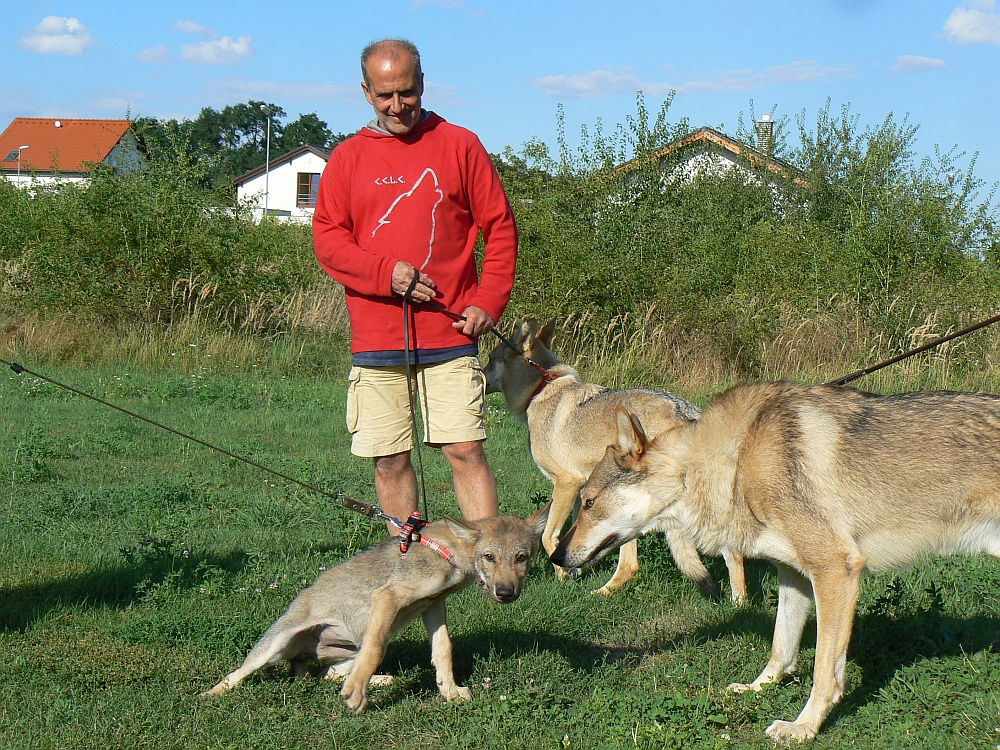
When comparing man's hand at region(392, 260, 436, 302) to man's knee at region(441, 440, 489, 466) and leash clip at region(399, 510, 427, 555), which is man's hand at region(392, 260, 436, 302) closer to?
man's knee at region(441, 440, 489, 466)

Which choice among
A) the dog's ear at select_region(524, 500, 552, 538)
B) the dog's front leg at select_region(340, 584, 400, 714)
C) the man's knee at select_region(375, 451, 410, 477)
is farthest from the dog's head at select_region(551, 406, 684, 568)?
the man's knee at select_region(375, 451, 410, 477)

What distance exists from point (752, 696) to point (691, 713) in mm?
472

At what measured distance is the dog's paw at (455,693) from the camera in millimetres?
4113

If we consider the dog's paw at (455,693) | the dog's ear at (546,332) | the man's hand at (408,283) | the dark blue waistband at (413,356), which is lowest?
the dog's paw at (455,693)

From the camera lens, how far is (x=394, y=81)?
14.8 feet

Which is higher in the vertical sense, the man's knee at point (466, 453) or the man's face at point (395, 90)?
the man's face at point (395, 90)

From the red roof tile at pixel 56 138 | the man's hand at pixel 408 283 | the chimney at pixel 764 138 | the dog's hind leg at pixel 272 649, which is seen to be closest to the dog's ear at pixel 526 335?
the man's hand at pixel 408 283

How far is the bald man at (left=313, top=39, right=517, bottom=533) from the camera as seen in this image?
462cm

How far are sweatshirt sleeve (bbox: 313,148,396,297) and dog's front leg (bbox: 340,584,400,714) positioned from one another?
154 centimetres

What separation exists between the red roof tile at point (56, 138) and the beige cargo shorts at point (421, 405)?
63.6 m

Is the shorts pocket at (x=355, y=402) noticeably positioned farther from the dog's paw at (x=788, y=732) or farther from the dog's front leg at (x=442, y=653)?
the dog's paw at (x=788, y=732)

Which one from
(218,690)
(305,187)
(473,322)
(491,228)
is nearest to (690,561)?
(473,322)

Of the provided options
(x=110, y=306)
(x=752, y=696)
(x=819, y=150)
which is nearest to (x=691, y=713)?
(x=752, y=696)

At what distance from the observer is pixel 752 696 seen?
415cm
